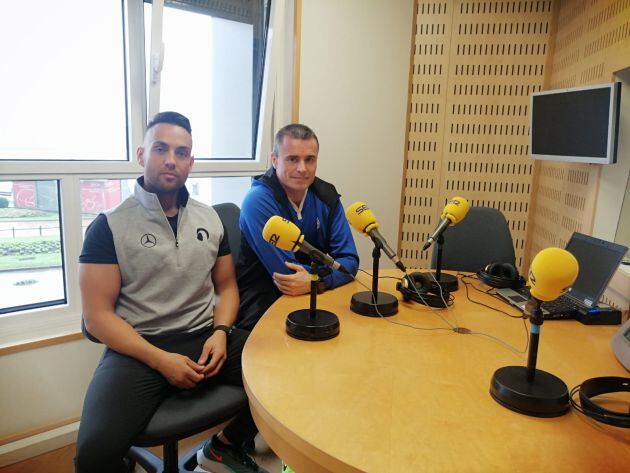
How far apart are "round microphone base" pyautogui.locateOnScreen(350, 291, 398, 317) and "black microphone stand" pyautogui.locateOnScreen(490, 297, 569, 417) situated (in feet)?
1.80

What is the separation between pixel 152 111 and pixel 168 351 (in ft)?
4.35

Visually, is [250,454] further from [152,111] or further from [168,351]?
[152,111]

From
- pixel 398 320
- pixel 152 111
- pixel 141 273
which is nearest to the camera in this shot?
pixel 398 320

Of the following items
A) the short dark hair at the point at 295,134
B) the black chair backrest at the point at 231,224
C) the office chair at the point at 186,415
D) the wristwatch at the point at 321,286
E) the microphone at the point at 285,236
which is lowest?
the office chair at the point at 186,415

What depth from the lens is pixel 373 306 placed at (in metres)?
1.66

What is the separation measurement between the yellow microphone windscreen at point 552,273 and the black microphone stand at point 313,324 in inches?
24.2

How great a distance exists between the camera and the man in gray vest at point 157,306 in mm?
1505

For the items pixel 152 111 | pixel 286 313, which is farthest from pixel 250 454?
pixel 152 111

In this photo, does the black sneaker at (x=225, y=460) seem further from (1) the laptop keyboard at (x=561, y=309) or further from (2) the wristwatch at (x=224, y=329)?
(1) the laptop keyboard at (x=561, y=309)

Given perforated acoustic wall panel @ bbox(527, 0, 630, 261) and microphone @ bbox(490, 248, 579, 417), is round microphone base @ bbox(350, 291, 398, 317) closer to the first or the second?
microphone @ bbox(490, 248, 579, 417)

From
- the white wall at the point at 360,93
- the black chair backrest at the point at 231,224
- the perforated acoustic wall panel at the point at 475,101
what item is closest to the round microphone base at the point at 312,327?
the black chair backrest at the point at 231,224

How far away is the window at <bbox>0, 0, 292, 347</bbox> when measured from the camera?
7.26 feet

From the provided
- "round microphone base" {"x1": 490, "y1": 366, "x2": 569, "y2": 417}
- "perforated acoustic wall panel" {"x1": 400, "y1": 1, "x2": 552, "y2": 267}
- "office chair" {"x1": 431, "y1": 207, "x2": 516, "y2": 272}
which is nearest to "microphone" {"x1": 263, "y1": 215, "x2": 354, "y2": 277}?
"round microphone base" {"x1": 490, "y1": 366, "x2": 569, "y2": 417}

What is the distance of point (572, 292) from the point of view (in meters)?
1.80
